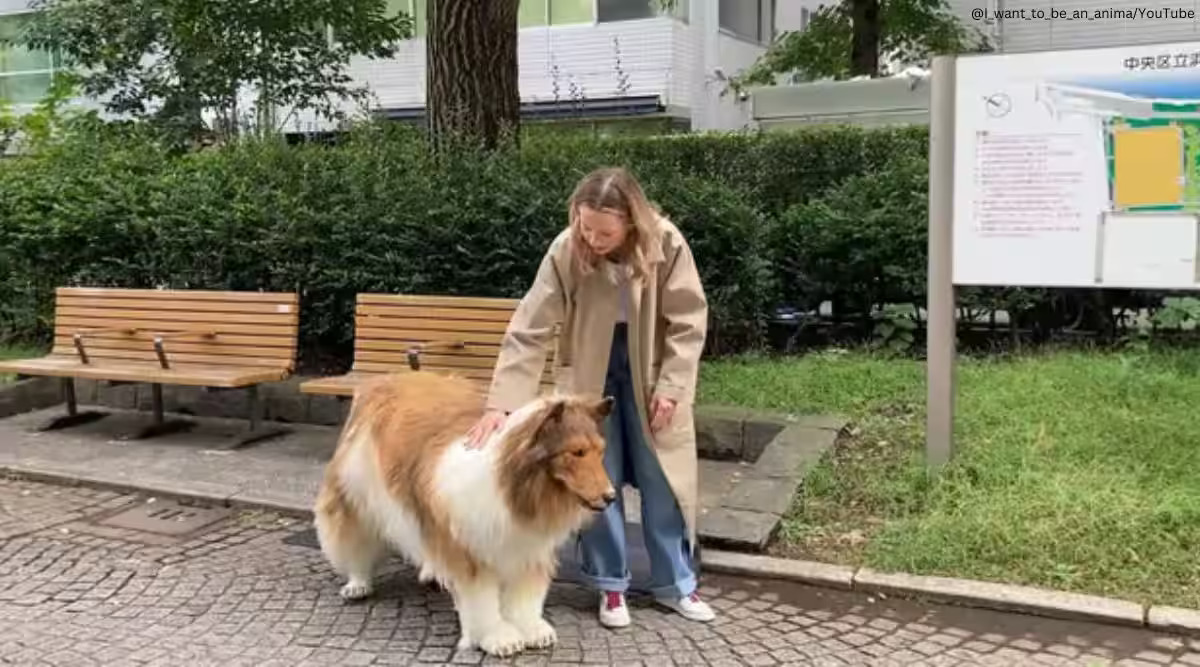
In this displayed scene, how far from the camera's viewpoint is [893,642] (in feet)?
13.3

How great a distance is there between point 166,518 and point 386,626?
194 centimetres

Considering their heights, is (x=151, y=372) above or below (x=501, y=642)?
above

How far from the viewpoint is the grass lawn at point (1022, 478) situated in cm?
445

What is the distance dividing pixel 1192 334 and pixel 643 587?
17.3 feet

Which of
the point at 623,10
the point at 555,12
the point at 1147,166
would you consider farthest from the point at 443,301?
Result: the point at 555,12

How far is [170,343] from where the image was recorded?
746 centimetres

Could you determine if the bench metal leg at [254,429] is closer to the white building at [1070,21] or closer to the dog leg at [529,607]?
the dog leg at [529,607]

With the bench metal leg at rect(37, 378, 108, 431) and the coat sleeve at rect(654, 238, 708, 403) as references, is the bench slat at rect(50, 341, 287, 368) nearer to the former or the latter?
the bench metal leg at rect(37, 378, 108, 431)

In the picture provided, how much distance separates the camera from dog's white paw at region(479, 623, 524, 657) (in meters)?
3.90

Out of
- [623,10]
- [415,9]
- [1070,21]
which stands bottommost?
[1070,21]

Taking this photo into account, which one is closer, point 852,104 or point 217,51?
point 852,104

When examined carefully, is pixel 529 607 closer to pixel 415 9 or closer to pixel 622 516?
pixel 622 516

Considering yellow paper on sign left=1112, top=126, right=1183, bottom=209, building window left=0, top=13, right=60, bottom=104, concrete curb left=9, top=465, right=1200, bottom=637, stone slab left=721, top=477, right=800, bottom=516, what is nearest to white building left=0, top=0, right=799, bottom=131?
building window left=0, top=13, right=60, bottom=104

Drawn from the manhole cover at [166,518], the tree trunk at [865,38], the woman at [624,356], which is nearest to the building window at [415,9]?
the tree trunk at [865,38]
